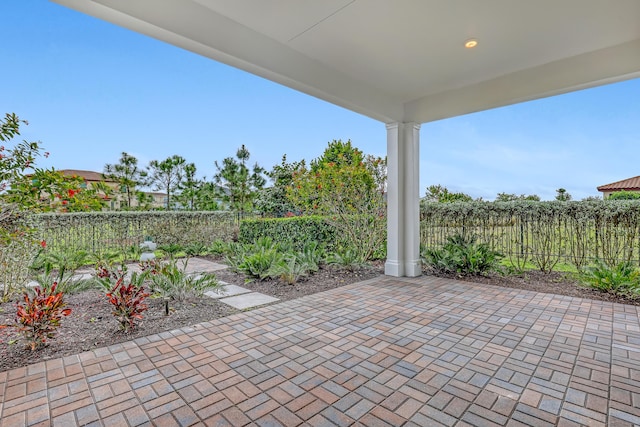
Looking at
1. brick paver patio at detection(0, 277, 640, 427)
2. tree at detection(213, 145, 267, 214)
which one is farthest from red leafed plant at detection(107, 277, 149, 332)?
tree at detection(213, 145, 267, 214)

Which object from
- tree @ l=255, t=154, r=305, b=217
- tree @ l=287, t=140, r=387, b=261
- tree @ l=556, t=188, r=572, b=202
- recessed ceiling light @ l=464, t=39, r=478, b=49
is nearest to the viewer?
recessed ceiling light @ l=464, t=39, r=478, b=49

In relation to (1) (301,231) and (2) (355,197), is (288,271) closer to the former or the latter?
(1) (301,231)

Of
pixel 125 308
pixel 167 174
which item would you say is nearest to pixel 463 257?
pixel 125 308

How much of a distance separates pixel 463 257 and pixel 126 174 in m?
11.2

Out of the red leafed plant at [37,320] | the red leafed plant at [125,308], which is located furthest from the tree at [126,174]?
the red leafed plant at [37,320]

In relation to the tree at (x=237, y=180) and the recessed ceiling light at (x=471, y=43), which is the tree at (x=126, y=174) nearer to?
the tree at (x=237, y=180)

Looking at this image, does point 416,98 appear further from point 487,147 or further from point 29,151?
point 487,147

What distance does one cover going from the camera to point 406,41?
3225 millimetres

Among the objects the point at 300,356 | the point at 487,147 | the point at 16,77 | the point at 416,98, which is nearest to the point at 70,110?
the point at 16,77

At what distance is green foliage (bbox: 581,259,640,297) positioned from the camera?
3.95 m

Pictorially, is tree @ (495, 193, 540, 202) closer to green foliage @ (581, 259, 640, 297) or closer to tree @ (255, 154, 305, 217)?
green foliage @ (581, 259, 640, 297)

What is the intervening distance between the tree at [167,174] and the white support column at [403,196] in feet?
30.8

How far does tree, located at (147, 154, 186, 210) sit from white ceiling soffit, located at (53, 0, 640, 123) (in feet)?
31.6

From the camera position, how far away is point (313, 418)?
1684mm
